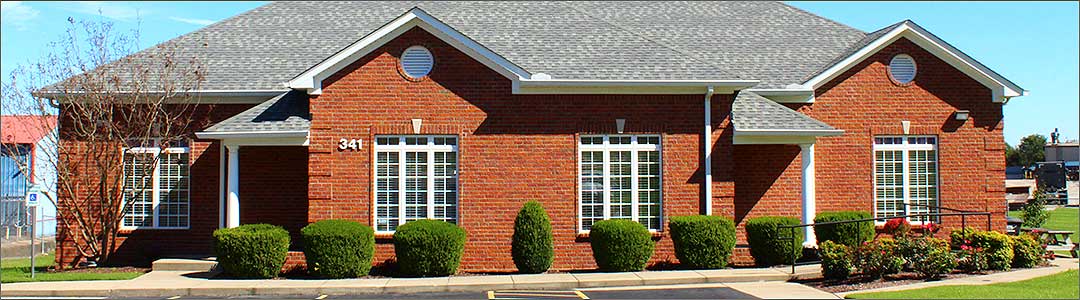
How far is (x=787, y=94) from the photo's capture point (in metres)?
20.3

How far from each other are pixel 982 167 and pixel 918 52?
119 inches

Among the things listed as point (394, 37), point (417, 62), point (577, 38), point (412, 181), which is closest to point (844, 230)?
point (577, 38)

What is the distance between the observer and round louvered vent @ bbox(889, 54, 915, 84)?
20672mm

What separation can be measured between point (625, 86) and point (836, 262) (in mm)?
5284

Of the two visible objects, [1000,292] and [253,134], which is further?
[253,134]

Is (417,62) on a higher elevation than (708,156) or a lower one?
higher

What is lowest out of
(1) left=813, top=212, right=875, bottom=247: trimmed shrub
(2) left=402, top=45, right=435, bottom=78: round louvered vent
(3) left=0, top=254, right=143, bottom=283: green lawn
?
(3) left=0, top=254, right=143, bottom=283: green lawn

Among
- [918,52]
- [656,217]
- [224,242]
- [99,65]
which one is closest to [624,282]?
[656,217]

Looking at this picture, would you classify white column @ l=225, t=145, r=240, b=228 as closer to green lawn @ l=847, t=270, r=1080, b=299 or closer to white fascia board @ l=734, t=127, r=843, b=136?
white fascia board @ l=734, t=127, r=843, b=136

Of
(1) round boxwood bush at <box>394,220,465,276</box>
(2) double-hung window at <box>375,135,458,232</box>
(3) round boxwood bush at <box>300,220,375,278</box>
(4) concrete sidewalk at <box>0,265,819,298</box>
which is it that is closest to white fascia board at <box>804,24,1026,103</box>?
A: (4) concrete sidewalk at <box>0,265,819,298</box>

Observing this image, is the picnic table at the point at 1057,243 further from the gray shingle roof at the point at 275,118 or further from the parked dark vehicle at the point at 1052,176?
the gray shingle roof at the point at 275,118

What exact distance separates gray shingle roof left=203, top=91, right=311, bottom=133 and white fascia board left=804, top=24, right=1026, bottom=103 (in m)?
10.8

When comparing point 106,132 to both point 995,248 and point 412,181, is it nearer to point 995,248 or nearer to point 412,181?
point 412,181

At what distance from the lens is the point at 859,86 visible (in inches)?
811
